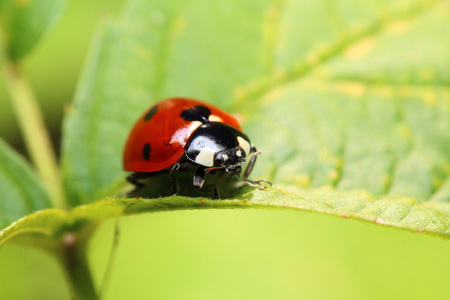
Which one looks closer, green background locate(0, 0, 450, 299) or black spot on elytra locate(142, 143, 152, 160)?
black spot on elytra locate(142, 143, 152, 160)

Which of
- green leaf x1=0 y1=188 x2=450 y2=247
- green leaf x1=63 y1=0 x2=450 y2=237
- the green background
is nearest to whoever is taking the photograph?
green leaf x1=0 y1=188 x2=450 y2=247

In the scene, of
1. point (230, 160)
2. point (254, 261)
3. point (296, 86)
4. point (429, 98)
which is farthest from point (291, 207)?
point (254, 261)

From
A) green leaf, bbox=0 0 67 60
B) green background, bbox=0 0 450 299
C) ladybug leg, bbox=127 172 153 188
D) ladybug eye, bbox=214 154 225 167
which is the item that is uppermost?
green leaf, bbox=0 0 67 60

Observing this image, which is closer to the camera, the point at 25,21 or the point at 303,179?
the point at 303,179

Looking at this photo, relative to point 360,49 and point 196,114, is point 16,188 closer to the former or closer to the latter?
point 196,114

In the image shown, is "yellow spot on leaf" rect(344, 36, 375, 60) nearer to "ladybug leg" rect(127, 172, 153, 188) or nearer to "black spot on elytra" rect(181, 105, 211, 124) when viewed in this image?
"black spot on elytra" rect(181, 105, 211, 124)

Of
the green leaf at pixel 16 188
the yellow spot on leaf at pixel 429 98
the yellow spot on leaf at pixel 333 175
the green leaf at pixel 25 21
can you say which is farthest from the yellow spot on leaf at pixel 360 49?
the green leaf at pixel 16 188

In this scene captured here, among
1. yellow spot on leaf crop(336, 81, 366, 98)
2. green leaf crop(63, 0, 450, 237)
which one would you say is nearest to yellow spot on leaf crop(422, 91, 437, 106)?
green leaf crop(63, 0, 450, 237)

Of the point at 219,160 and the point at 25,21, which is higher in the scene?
the point at 25,21
